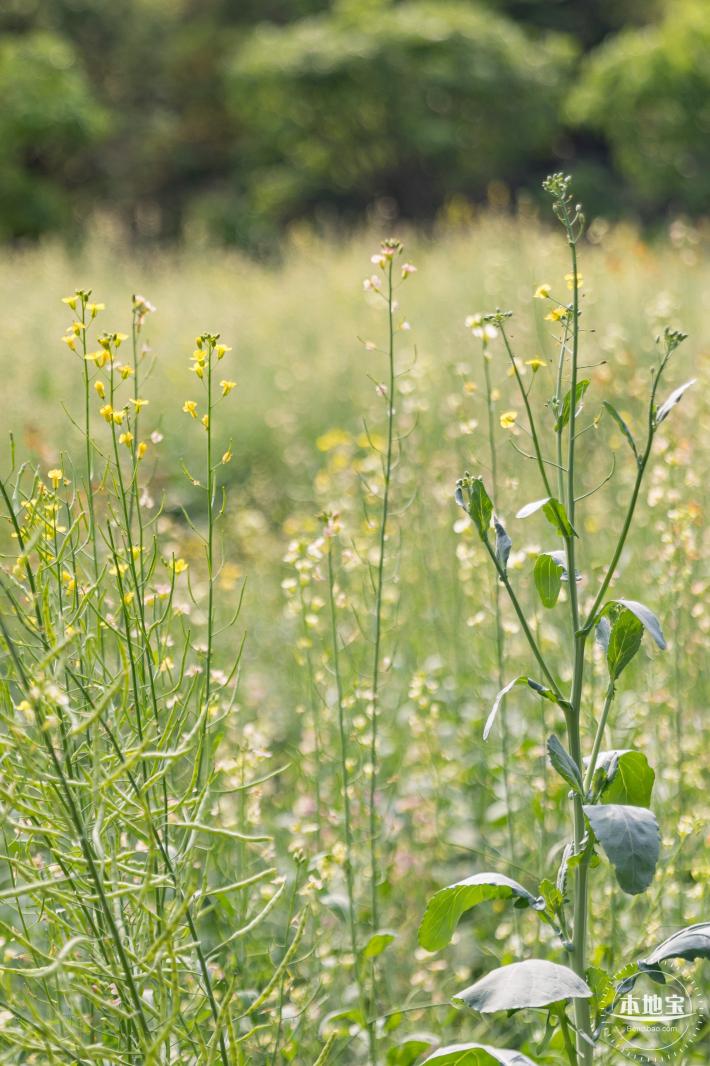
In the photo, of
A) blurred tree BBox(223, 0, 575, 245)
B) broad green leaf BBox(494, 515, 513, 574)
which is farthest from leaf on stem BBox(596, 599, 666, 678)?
blurred tree BBox(223, 0, 575, 245)

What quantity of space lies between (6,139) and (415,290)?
11252 millimetres

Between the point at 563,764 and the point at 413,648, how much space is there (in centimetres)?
204

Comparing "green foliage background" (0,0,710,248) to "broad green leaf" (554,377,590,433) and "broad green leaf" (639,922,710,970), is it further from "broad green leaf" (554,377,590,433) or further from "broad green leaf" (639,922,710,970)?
"broad green leaf" (639,922,710,970)

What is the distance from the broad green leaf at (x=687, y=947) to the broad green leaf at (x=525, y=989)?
0.32 feet

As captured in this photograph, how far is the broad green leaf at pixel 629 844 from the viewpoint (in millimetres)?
1070

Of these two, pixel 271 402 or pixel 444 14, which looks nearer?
pixel 271 402

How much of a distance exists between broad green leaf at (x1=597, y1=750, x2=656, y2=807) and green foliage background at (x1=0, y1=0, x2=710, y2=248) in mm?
15111

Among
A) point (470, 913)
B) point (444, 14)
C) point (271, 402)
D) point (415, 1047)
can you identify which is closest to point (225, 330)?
point (271, 402)

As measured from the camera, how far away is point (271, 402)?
6.46 metres

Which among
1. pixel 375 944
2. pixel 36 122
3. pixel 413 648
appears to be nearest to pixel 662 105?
pixel 36 122

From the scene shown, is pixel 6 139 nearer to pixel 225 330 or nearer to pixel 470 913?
pixel 225 330

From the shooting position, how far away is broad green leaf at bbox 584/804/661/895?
1.07 meters

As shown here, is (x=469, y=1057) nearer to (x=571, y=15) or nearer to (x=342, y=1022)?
(x=342, y=1022)

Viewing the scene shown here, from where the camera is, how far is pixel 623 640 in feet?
3.97
